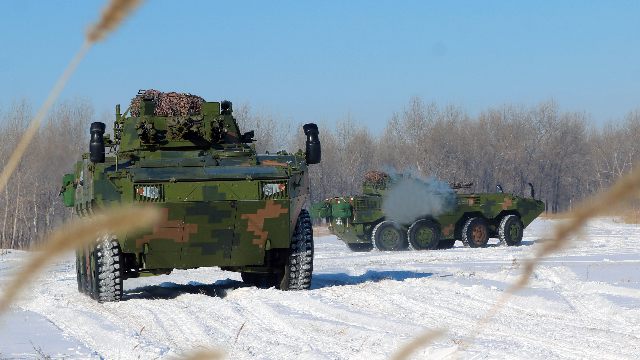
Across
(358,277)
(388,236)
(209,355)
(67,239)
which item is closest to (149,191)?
(358,277)

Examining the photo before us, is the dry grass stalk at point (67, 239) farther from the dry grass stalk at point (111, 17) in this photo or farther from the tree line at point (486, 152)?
the tree line at point (486, 152)

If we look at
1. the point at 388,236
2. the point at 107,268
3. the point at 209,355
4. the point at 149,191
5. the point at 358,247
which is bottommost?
the point at 358,247

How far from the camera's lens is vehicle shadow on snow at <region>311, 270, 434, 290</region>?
10781 millimetres

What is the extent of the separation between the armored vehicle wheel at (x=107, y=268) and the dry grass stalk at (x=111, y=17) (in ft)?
25.9

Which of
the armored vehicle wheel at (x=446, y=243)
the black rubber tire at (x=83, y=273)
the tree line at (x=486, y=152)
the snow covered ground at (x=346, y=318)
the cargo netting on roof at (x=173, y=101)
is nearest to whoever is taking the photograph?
the snow covered ground at (x=346, y=318)

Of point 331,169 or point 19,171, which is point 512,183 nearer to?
point 331,169

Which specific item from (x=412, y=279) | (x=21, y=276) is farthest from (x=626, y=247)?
(x=21, y=276)

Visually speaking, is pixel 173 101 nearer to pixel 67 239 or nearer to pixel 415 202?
pixel 415 202

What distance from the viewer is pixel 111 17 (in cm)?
72

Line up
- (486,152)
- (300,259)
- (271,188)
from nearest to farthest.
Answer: (271,188), (300,259), (486,152)

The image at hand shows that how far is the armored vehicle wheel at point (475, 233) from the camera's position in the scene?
64.5ft

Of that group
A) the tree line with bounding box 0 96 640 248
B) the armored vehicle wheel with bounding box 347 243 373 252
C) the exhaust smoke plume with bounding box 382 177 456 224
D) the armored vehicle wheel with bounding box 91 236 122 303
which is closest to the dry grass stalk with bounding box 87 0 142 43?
the armored vehicle wheel with bounding box 91 236 122 303

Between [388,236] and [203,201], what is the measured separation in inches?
478

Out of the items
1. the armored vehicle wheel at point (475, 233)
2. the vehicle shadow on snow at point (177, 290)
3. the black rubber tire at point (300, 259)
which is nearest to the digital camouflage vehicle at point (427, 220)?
the armored vehicle wheel at point (475, 233)
